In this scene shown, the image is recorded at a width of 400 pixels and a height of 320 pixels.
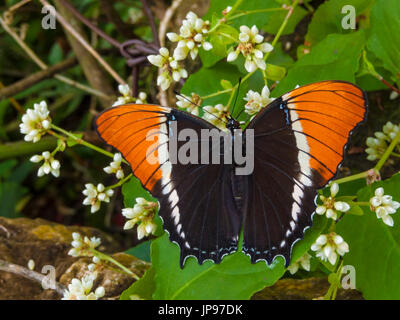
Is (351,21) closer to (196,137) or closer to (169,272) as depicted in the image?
(196,137)

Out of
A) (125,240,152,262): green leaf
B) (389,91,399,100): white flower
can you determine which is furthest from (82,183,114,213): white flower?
(389,91,399,100): white flower

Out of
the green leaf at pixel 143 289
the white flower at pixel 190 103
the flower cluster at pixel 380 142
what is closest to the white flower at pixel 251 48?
the white flower at pixel 190 103

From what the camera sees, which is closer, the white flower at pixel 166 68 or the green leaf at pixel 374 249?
the green leaf at pixel 374 249

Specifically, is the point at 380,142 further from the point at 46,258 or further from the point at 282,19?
the point at 46,258

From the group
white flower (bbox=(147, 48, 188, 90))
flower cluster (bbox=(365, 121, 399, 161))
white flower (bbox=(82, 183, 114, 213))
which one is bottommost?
white flower (bbox=(82, 183, 114, 213))

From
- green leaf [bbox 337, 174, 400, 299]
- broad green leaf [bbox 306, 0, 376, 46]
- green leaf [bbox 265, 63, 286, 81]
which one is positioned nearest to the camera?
green leaf [bbox 337, 174, 400, 299]

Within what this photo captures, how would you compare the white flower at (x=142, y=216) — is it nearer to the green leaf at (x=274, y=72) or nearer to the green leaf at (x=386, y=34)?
the green leaf at (x=274, y=72)

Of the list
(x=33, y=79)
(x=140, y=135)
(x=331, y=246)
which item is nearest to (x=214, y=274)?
(x=331, y=246)

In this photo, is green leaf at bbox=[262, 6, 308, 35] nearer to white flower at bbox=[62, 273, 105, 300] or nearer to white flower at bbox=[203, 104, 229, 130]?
white flower at bbox=[203, 104, 229, 130]
